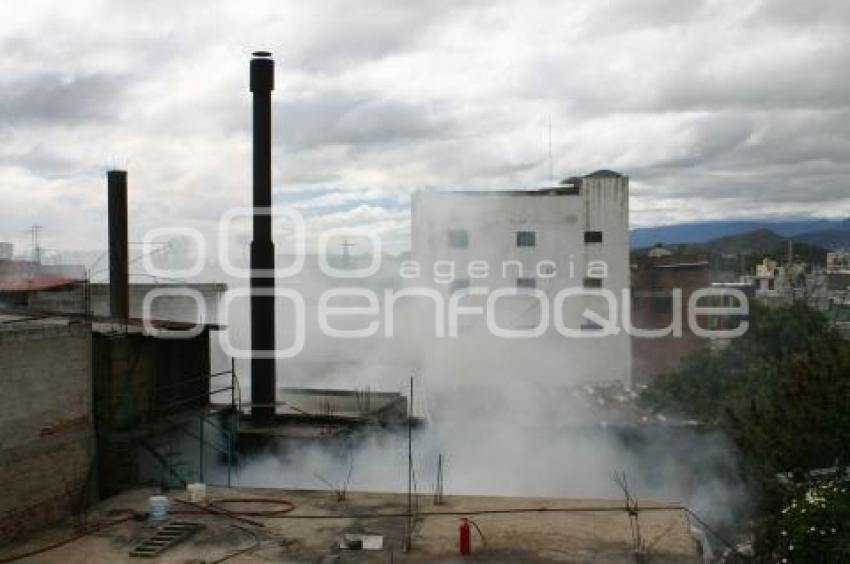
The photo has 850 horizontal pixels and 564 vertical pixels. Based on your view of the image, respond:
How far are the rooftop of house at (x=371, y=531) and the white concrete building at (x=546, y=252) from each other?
84.1 ft

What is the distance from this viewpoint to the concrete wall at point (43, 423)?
1102 cm

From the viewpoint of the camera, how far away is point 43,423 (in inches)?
461

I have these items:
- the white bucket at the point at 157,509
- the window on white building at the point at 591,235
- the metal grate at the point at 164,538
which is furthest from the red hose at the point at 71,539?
the window on white building at the point at 591,235

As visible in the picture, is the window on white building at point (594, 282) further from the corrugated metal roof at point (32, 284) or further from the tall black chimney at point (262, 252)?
the corrugated metal roof at point (32, 284)

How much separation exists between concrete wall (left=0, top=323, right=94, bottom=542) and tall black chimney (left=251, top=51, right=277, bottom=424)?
25.7 ft

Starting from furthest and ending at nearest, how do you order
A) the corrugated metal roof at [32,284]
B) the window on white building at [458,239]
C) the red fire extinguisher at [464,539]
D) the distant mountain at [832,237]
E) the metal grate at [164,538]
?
1. the distant mountain at [832,237]
2. the window on white building at [458,239]
3. the corrugated metal roof at [32,284]
4. the metal grate at [164,538]
5. the red fire extinguisher at [464,539]

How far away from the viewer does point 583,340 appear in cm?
3847

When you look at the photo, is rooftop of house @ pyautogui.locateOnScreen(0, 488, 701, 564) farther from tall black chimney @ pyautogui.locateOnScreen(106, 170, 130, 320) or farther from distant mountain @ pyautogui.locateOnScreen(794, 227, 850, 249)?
distant mountain @ pyautogui.locateOnScreen(794, 227, 850, 249)

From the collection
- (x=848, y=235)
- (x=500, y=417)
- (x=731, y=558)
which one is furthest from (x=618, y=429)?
(x=848, y=235)

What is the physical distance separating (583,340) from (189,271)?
18698 mm

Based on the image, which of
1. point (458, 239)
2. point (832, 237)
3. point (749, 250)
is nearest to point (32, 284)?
point (458, 239)

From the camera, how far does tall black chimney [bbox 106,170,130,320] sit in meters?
22.7

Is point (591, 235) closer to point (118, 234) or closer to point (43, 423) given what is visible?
point (118, 234)

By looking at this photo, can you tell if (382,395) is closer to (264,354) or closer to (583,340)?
(264,354)
